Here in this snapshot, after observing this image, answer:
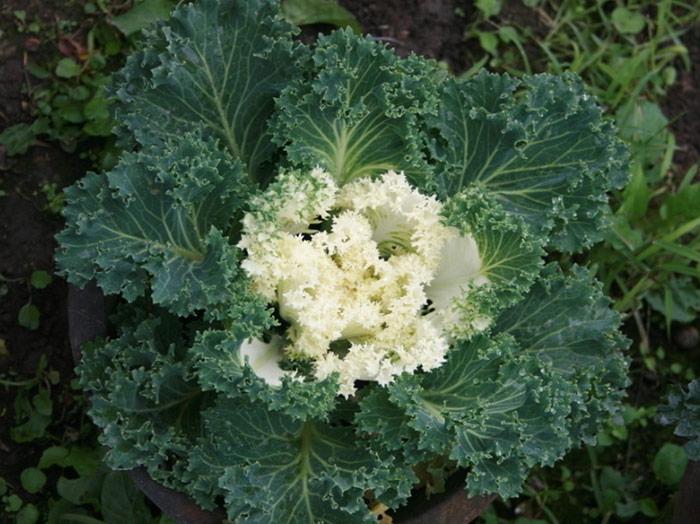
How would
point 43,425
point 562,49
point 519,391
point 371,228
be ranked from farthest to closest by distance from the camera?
1. point 562,49
2. point 43,425
3. point 371,228
4. point 519,391

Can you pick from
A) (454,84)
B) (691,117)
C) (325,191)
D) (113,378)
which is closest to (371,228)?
(325,191)

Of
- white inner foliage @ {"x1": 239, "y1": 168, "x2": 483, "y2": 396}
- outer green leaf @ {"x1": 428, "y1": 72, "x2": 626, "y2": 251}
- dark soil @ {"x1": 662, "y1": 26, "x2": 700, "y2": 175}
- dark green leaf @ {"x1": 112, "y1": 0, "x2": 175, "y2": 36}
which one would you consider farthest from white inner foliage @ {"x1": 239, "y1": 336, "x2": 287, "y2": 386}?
dark soil @ {"x1": 662, "y1": 26, "x2": 700, "y2": 175}

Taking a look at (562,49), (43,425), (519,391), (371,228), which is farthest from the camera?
(562,49)

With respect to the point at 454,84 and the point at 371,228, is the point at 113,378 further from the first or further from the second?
the point at 454,84

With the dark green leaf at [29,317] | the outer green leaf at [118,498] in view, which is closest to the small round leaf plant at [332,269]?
the outer green leaf at [118,498]

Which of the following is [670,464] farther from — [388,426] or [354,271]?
[354,271]

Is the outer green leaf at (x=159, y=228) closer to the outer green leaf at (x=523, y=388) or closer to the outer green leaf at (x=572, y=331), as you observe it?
the outer green leaf at (x=523, y=388)
